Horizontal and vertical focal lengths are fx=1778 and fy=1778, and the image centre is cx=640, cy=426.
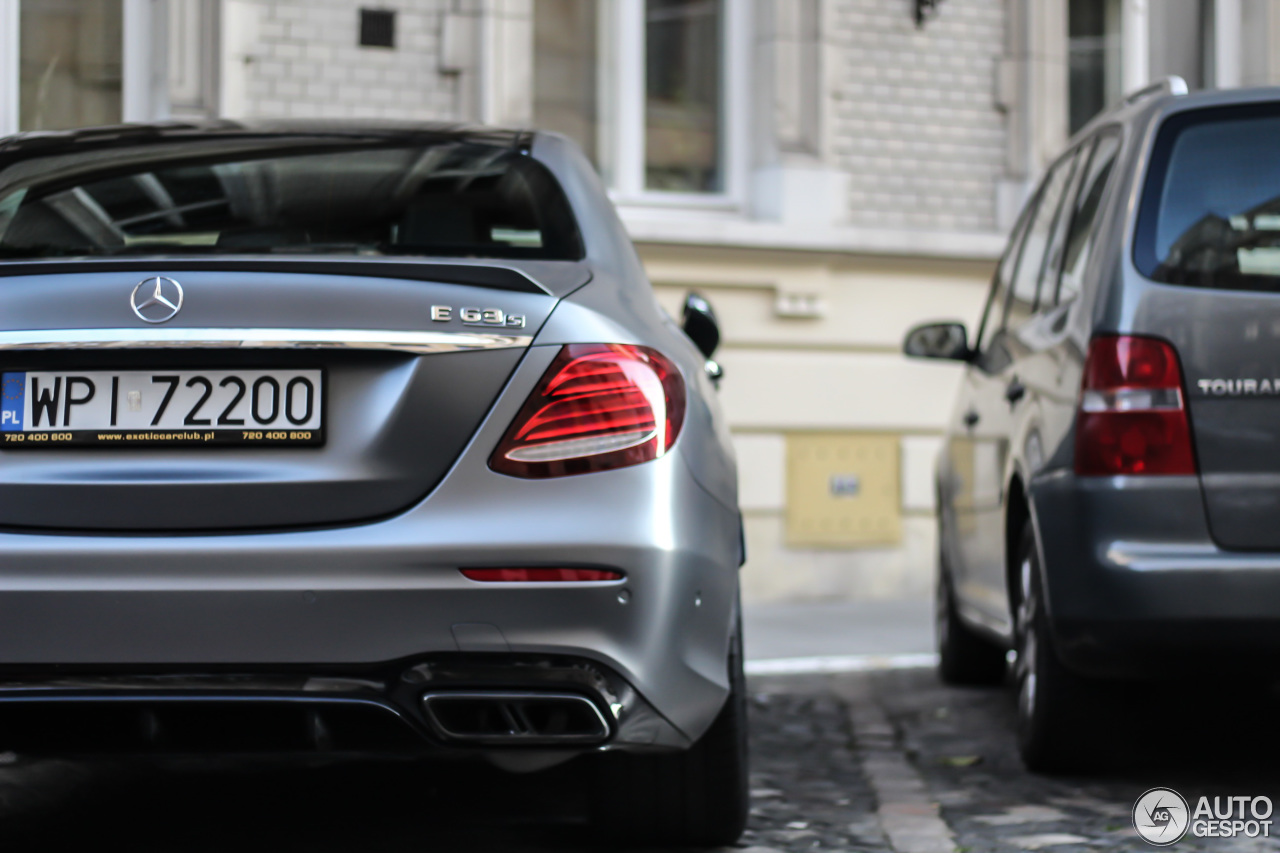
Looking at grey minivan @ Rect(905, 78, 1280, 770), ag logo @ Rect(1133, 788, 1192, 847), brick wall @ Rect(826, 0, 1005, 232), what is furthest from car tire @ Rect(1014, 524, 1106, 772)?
brick wall @ Rect(826, 0, 1005, 232)

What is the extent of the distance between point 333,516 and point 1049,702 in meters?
2.16

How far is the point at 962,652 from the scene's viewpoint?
618 centimetres

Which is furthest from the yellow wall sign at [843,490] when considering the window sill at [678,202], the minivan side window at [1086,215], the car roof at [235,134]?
the car roof at [235,134]

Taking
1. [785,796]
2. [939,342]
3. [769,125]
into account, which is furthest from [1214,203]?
[769,125]

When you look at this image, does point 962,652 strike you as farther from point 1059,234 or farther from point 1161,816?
point 1161,816

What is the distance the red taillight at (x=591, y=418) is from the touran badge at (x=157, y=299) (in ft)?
1.82

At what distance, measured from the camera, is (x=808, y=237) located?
34.4 feet

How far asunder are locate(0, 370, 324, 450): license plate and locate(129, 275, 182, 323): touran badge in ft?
0.29

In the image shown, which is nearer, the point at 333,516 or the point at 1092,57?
the point at 333,516

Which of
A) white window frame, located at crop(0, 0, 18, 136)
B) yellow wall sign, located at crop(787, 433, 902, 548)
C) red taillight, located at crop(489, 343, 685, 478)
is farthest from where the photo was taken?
yellow wall sign, located at crop(787, 433, 902, 548)

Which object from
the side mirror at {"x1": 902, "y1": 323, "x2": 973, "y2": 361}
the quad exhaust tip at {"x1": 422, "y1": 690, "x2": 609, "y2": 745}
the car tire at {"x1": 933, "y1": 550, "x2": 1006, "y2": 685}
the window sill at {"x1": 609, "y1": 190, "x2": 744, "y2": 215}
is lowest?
the car tire at {"x1": 933, "y1": 550, "x2": 1006, "y2": 685}

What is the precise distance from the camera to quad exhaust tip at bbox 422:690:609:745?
2.73m

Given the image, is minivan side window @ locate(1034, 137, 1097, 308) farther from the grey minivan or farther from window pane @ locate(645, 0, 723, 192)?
window pane @ locate(645, 0, 723, 192)

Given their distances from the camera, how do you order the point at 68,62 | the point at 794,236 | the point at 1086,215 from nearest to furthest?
the point at 1086,215 → the point at 68,62 → the point at 794,236
